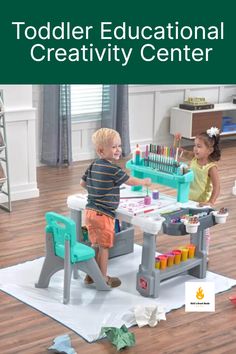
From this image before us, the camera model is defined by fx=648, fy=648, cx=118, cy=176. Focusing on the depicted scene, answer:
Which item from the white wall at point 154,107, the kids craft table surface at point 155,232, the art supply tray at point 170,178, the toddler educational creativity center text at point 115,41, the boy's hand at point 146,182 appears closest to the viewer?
the kids craft table surface at point 155,232

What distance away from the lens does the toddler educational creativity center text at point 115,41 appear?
469cm

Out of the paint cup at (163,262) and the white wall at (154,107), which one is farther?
the white wall at (154,107)

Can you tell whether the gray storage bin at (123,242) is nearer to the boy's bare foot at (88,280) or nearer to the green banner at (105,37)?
the boy's bare foot at (88,280)

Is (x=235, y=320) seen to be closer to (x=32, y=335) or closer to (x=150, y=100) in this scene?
(x=32, y=335)

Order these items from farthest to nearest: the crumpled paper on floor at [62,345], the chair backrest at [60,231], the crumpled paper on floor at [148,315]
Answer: the chair backrest at [60,231], the crumpled paper on floor at [148,315], the crumpled paper on floor at [62,345]

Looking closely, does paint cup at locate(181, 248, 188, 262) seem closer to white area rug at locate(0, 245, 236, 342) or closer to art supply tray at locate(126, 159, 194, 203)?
white area rug at locate(0, 245, 236, 342)

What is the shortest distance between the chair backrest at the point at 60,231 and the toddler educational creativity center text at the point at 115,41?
4.29 ft

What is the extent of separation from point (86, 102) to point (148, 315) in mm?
4333

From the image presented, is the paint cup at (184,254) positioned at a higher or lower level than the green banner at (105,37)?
lower

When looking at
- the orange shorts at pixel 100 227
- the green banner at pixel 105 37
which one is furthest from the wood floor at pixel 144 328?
the green banner at pixel 105 37

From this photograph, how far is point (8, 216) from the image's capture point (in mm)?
5844

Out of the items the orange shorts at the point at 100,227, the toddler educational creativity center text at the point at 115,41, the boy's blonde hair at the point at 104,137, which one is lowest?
the orange shorts at the point at 100,227

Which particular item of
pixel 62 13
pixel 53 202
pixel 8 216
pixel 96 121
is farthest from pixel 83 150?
pixel 62 13

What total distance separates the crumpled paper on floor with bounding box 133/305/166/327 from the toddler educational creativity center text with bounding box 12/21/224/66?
1929 mm
